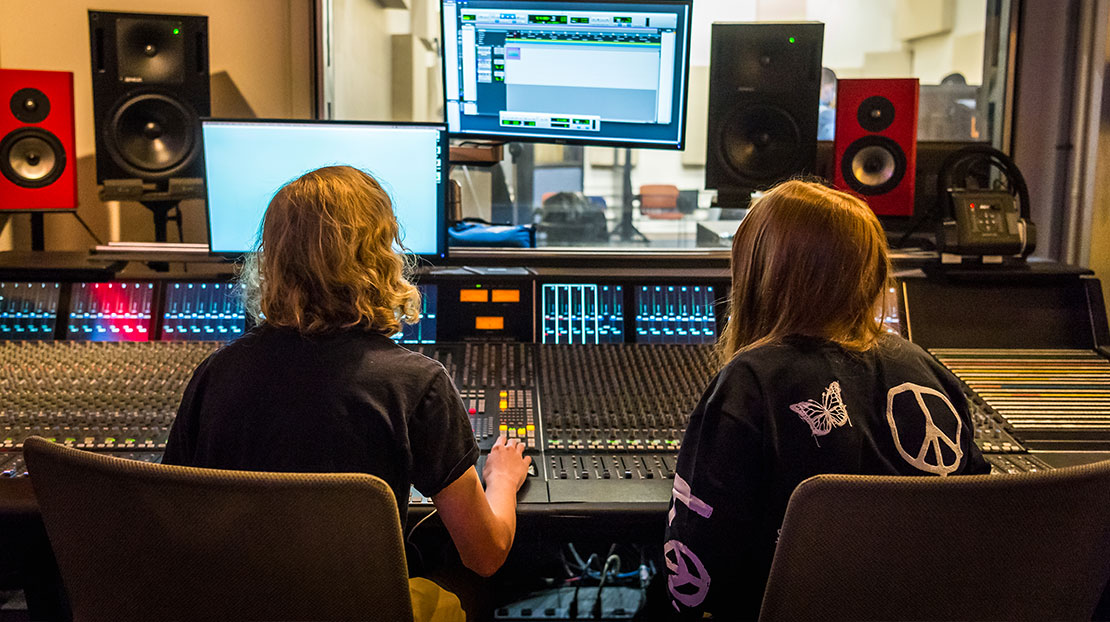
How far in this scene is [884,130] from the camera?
2.20m

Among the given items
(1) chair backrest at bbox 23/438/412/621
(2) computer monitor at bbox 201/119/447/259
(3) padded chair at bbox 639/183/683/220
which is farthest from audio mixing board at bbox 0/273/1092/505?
(3) padded chair at bbox 639/183/683/220

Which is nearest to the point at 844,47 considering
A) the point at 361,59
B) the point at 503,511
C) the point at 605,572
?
the point at 361,59

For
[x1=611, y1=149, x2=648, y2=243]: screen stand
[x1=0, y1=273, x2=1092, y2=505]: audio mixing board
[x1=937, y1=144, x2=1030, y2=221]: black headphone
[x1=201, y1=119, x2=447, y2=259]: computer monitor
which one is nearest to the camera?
[x1=0, y1=273, x2=1092, y2=505]: audio mixing board

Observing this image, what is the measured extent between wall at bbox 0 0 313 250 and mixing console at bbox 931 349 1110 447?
223 centimetres

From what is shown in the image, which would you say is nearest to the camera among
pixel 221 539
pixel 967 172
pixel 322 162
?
pixel 221 539

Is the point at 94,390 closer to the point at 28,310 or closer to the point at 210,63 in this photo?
the point at 28,310

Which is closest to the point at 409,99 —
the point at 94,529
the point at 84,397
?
the point at 84,397

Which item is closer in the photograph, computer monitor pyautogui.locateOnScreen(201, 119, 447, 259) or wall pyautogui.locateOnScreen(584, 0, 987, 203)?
computer monitor pyautogui.locateOnScreen(201, 119, 447, 259)

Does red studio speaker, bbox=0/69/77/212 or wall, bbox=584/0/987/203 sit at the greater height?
wall, bbox=584/0/987/203

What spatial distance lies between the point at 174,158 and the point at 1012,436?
1993 millimetres

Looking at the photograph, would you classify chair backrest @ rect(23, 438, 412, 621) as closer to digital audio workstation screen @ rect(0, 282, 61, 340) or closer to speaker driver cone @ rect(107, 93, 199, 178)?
digital audio workstation screen @ rect(0, 282, 61, 340)

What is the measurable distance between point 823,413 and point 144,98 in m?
1.93

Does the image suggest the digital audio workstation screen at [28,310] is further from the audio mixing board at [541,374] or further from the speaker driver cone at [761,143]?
the speaker driver cone at [761,143]

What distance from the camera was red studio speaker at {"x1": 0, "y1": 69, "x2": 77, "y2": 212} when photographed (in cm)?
219
